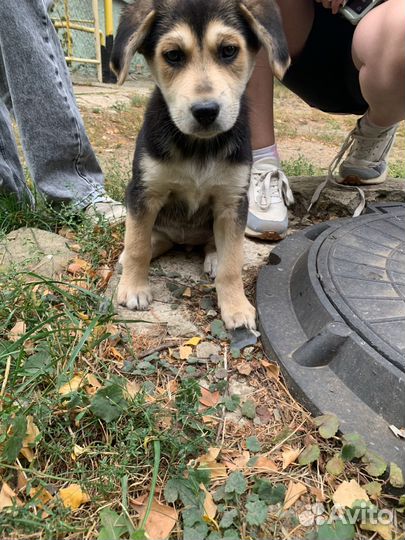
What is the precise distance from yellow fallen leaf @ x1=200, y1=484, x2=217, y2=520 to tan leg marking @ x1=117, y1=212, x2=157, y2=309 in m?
1.01

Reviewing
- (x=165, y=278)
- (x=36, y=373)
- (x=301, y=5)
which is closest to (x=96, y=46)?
(x=301, y=5)

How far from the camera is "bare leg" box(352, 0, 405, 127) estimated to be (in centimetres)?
238

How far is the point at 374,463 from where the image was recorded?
1417 millimetres

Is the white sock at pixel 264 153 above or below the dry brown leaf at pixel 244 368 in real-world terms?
above

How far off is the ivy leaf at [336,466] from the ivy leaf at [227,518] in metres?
0.32

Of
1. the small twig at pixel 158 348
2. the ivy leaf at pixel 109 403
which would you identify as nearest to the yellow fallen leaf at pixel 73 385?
the ivy leaf at pixel 109 403

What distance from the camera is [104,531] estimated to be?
1223 millimetres

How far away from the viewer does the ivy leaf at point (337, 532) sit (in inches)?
49.3

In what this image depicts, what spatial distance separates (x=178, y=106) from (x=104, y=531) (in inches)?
59.5

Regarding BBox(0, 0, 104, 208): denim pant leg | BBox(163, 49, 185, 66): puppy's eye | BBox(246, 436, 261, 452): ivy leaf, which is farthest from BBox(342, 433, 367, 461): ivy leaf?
BBox(0, 0, 104, 208): denim pant leg

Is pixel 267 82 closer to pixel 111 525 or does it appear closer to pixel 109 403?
pixel 109 403

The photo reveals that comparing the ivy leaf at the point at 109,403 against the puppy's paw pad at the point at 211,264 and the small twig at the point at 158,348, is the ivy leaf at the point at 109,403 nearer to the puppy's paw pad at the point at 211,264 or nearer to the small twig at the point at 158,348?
the small twig at the point at 158,348

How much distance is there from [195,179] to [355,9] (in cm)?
164

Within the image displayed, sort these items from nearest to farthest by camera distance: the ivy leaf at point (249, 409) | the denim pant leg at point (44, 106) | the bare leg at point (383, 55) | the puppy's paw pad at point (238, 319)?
the ivy leaf at point (249, 409)
the puppy's paw pad at point (238, 319)
the bare leg at point (383, 55)
the denim pant leg at point (44, 106)
